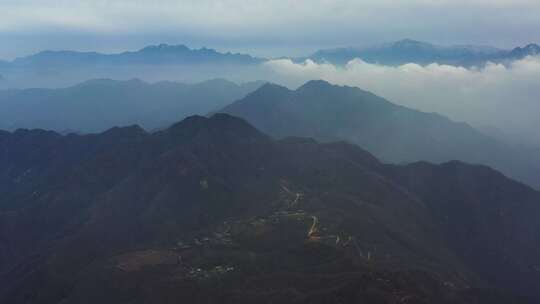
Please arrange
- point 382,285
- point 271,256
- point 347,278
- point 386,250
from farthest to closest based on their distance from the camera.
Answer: point 386,250
point 271,256
point 347,278
point 382,285

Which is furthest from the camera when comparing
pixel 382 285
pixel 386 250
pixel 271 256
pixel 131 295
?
pixel 386 250

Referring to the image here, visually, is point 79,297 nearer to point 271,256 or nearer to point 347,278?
point 271,256

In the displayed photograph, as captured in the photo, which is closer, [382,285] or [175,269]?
[382,285]

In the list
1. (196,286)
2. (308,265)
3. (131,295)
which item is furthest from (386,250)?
(131,295)

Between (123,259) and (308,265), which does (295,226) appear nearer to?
(308,265)

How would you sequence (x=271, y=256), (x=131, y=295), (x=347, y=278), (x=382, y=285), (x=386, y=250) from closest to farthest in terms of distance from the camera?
1. (x=382, y=285)
2. (x=347, y=278)
3. (x=131, y=295)
4. (x=271, y=256)
5. (x=386, y=250)

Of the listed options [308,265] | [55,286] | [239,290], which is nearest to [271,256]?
[308,265]

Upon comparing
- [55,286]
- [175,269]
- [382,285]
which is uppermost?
[382,285]

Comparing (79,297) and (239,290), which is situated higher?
(239,290)

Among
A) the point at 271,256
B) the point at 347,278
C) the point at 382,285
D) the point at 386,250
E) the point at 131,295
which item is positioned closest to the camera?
the point at 382,285
